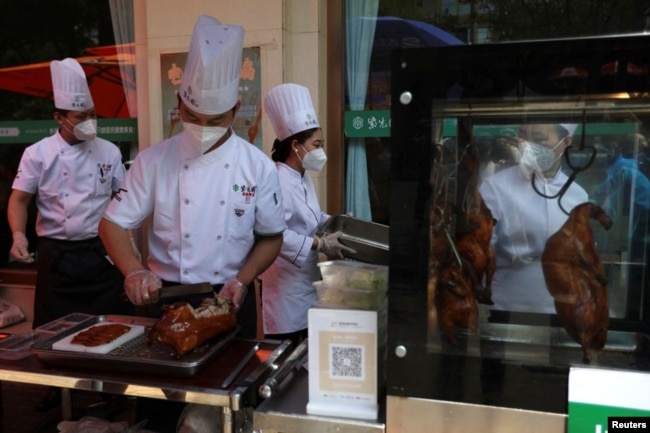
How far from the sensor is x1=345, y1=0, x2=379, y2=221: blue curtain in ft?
12.9

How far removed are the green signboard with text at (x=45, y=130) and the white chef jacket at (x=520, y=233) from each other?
3717 millimetres

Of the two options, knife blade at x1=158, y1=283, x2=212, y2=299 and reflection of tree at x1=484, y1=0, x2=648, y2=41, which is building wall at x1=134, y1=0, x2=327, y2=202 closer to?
reflection of tree at x1=484, y1=0, x2=648, y2=41

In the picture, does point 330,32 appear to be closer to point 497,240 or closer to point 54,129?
point 54,129

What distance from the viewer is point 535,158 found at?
117cm

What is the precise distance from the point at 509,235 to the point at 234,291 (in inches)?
39.0

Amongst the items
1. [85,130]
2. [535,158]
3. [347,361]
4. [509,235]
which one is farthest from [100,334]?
[85,130]

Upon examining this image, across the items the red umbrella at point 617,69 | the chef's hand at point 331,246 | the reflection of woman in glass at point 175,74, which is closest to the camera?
the red umbrella at point 617,69

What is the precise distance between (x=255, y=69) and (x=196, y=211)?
1.97m

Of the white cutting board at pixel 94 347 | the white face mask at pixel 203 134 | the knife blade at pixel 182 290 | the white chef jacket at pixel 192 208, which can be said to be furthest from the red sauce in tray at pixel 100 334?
the white face mask at pixel 203 134

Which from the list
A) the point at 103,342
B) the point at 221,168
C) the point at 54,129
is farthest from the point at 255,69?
the point at 103,342

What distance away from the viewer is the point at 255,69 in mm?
3617

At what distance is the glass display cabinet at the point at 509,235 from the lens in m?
1.09

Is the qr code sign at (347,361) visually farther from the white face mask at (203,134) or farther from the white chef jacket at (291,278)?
the white chef jacket at (291,278)

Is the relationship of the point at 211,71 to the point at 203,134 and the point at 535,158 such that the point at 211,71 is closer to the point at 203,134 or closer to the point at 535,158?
the point at 203,134
